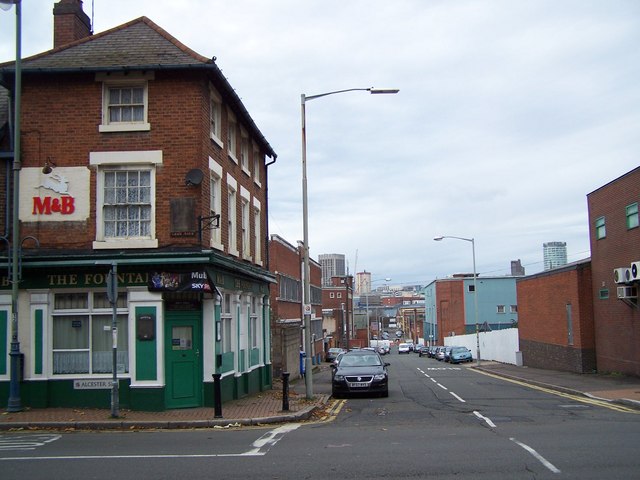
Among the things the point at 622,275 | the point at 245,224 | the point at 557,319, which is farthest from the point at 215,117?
the point at 557,319

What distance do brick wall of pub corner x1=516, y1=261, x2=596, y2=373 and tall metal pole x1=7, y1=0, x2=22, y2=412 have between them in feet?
76.1

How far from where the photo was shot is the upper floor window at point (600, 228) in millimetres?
28047

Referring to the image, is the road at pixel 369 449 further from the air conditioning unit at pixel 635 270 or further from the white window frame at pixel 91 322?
the air conditioning unit at pixel 635 270

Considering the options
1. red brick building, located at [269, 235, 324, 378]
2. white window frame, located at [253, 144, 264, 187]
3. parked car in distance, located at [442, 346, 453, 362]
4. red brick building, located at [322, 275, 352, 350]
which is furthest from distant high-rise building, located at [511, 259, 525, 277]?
white window frame, located at [253, 144, 264, 187]

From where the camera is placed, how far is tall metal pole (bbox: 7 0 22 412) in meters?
15.6

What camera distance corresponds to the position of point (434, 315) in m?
99.7

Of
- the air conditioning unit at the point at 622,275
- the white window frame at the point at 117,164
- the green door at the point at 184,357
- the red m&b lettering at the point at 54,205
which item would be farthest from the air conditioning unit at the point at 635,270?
the red m&b lettering at the point at 54,205

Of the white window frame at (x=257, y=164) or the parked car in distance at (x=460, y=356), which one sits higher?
the white window frame at (x=257, y=164)

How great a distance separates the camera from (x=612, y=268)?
2716 cm

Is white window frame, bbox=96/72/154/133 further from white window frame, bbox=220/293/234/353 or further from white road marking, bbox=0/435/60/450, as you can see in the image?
white road marking, bbox=0/435/60/450

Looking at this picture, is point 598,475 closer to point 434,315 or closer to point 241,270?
point 241,270

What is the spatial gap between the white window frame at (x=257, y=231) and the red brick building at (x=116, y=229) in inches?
265

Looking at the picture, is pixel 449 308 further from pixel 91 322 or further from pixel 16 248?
pixel 16 248

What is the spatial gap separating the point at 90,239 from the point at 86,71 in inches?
166
